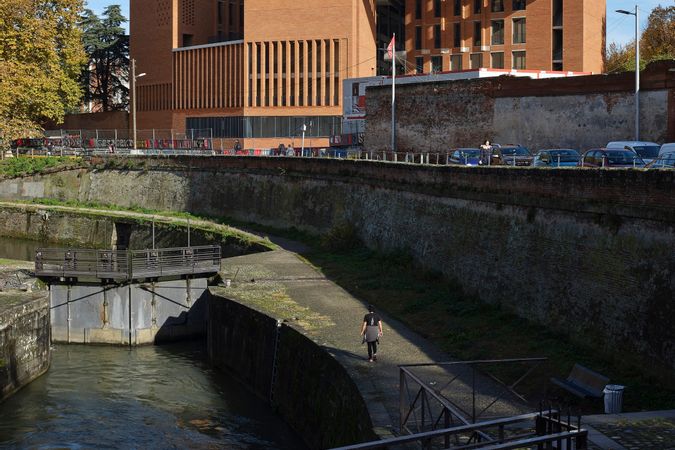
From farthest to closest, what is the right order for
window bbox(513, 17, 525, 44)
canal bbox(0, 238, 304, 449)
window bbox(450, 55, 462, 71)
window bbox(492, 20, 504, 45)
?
1. window bbox(450, 55, 462, 71)
2. window bbox(492, 20, 504, 45)
3. window bbox(513, 17, 525, 44)
4. canal bbox(0, 238, 304, 449)

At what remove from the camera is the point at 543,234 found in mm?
26781

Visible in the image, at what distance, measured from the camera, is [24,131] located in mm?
67375

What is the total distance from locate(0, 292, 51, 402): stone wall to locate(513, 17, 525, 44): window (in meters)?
51.9

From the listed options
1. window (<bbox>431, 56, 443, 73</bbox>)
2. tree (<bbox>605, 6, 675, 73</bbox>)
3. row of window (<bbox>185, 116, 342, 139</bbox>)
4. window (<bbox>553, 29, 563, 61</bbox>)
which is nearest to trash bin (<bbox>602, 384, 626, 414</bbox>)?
tree (<bbox>605, 6, 675, 73</bbox>)

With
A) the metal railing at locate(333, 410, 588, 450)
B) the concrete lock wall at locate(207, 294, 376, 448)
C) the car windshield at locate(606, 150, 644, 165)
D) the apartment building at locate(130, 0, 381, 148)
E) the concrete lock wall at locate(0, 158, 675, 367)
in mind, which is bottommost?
the concrete lock wall at locate(207, 294, 376, 448)

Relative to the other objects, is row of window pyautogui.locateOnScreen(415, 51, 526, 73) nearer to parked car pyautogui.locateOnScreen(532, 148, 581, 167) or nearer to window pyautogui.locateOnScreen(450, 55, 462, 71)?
window pyautogui.locateOnScreen(450, 55, 462, 71)

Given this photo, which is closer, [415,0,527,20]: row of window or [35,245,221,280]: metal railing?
[35,245,221,280]: metal railing

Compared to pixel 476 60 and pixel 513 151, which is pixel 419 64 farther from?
pixel 513 151

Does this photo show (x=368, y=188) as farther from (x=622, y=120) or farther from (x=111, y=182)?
(x=111, y=182)

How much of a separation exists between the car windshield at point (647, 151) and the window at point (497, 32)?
143 ft

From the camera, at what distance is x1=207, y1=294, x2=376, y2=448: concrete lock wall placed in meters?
21.7

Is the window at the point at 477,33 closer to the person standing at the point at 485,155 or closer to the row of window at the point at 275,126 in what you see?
the row of window at the point at 275,126

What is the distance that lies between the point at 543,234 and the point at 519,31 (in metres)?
52.4

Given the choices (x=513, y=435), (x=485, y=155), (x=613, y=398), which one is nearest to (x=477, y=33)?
(x=485, y=155)
